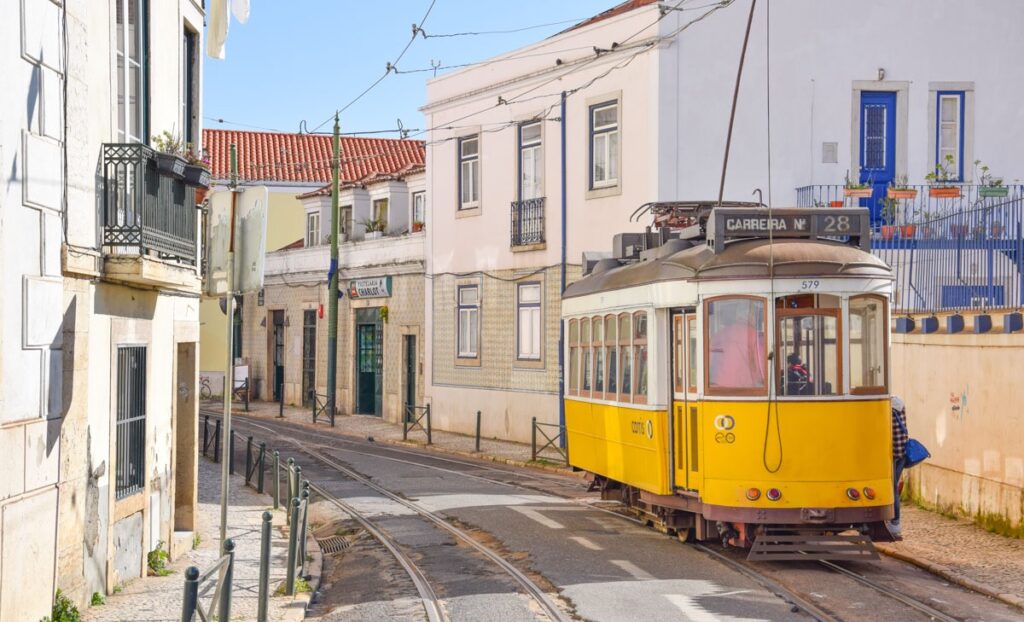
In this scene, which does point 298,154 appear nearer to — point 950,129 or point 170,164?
point 950,129

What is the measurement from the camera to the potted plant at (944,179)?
79.2ft

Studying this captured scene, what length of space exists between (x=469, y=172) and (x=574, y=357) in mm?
15839

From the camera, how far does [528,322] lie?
30.1 m

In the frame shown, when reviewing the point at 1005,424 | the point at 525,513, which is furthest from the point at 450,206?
the point at 1005,424

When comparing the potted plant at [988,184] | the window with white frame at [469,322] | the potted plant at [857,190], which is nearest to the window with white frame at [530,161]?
the window with white frame at [469,322]

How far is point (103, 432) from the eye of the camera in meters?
11.4

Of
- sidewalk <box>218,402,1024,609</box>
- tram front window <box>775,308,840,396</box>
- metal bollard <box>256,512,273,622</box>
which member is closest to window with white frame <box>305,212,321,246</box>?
sidewalk <box>218,402,1024,609</box>

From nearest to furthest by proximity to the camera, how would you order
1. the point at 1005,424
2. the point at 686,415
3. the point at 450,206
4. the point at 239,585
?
the point at 239,585 → the point at 686,415 → the point at 1005,424 → the point at 450,206

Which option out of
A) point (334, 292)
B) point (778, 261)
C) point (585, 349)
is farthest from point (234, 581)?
point (334, 292)

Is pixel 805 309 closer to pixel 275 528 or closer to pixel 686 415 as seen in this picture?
pixel 686 415

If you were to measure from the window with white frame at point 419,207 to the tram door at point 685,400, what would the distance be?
2339cm

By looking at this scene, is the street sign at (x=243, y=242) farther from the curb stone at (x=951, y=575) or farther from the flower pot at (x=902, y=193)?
the flower pot at (x=902, y=193)

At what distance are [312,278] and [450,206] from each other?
1015 centimetres

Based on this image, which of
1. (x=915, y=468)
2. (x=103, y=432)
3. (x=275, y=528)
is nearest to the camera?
(x=103, y=432)
